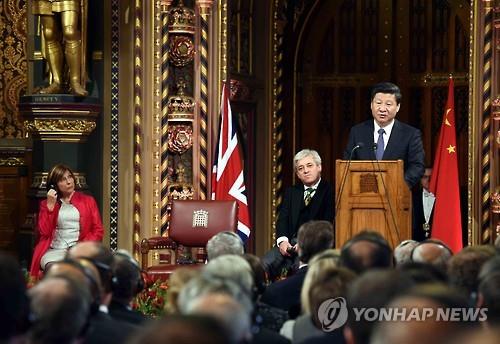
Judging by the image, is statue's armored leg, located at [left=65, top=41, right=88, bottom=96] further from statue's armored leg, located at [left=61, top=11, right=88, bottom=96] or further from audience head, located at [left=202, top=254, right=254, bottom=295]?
audience head, located at [left=202, top=254, right=254, bottom=295]

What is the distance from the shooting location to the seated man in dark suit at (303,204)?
33.2 ft

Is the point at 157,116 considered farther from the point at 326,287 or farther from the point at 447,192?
the point at 326,287

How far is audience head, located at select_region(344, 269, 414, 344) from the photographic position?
450 centimetres

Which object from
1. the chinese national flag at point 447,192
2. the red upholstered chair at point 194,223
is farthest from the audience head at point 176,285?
the chinese national flag at point 447,192

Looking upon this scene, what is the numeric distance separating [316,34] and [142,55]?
2623 millimetres

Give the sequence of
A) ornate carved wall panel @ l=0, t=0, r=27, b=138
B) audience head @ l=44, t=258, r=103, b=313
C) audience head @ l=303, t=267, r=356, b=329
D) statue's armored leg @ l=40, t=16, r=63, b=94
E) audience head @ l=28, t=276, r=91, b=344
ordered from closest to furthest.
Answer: audience head @ l=28, t=276, r=91, b=344
audience head @ l=44, t=258, r=103, b=313
audience head @ l=303, t=267, r=356, b=329
statue's armored leg @ l=40, t=16, r=63, b=94
ornate carved wall panel @ l=0, t=0, r=27, b=138

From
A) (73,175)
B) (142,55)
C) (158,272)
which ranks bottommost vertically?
(158,272)

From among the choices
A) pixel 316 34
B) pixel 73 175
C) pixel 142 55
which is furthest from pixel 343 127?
pixel 73 175

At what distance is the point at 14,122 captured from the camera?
14.5m

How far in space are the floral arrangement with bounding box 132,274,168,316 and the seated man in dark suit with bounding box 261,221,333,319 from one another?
1107 millimetres

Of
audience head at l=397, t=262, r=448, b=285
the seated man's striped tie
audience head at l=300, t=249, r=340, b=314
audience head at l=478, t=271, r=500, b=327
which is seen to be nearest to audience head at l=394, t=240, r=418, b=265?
audience head at l=300, t=249, r=340, b=314

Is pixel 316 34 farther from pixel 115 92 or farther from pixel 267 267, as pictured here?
pixel 267 267

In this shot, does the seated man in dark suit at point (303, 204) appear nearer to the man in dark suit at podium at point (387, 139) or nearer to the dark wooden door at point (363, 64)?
the man in dark suit at podium at point (387, 139)

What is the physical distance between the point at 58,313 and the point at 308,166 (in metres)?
5.85
